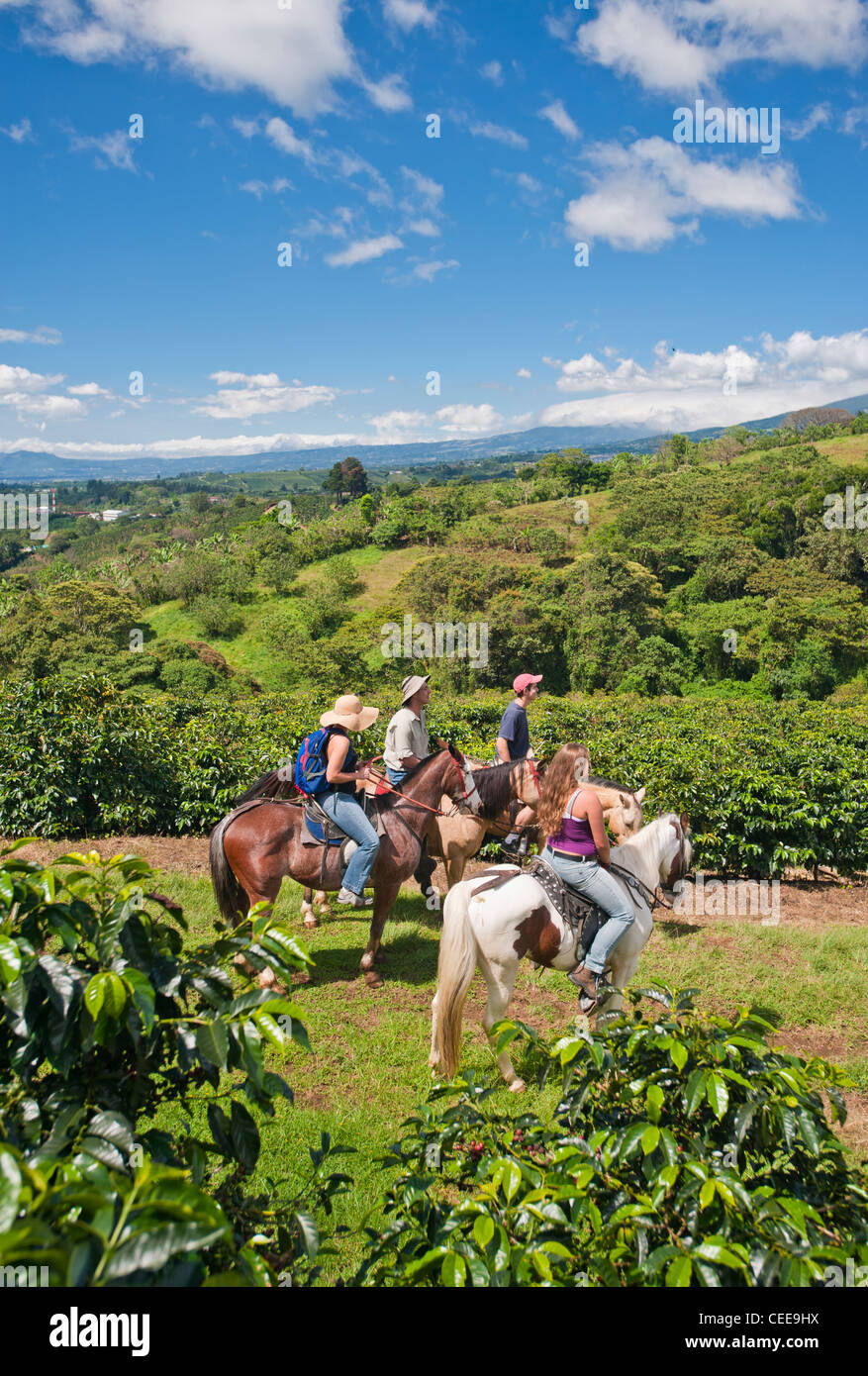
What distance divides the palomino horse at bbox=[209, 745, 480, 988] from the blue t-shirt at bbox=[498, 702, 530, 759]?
5.93 ft

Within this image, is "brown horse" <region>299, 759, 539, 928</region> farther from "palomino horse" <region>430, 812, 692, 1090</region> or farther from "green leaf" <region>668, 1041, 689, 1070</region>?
"green leaf" <region>668, 1041, 689, 1070</region>

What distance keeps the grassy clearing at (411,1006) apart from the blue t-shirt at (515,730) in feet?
7.03

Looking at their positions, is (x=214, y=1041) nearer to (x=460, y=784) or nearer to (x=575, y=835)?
(x=575, y=835)

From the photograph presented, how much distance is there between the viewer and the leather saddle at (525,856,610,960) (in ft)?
16.7

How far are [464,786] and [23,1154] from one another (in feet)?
18.4

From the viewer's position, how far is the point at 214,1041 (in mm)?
1768

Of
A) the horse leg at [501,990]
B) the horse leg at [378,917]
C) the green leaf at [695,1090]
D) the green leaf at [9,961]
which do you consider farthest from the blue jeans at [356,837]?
the green leaf at [9,961]

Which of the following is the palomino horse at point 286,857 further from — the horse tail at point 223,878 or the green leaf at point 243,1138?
the green leaf at point 243,1138

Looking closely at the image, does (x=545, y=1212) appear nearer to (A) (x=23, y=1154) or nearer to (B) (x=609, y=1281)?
(B) (x=609, y=1281)

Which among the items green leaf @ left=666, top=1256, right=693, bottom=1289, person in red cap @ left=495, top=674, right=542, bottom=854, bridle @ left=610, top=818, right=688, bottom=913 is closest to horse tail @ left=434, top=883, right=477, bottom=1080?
bridle @ left=610, top=818, right=688, bottom=913

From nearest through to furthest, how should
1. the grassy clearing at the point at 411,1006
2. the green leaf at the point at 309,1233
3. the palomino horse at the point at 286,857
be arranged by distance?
the green leaf at the point at 309,1233 < the grassy clearing at the point at 411,1006 < the palomino horse at the point at 286,857

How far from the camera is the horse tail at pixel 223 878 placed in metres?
6.31

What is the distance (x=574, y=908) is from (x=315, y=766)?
257 cm

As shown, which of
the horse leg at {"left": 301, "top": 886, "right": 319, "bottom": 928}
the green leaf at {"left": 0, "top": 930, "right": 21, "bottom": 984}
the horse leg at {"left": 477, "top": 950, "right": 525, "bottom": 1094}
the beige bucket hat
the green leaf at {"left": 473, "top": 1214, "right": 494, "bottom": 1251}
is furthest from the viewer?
the horse leg at {"left": 301, "top": 886, "right": 319, "bottom": 928}
